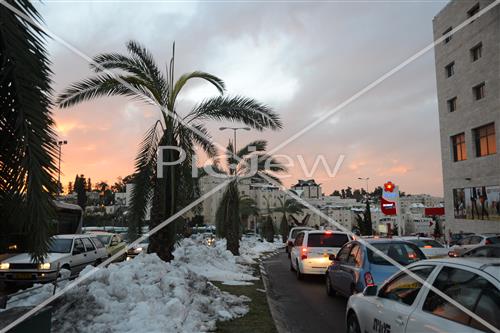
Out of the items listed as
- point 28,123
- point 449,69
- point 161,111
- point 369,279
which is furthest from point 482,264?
point 449,69

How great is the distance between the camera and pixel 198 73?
14281 millimetres

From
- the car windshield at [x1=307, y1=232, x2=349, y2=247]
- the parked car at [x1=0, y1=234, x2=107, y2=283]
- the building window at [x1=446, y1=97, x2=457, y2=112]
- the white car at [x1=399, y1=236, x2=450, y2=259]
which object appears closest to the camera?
the parked car at [x1=0, y1=234, x2=107, y2=283]

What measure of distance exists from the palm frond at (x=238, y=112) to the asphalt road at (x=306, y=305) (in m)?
5.56

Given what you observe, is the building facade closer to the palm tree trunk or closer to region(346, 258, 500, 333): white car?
the palm tree trunk

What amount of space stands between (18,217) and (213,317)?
16.2ft

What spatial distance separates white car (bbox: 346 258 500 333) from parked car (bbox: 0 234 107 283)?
839 centimetres

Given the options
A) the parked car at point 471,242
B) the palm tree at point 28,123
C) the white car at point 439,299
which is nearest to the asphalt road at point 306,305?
the white car at point 439,299

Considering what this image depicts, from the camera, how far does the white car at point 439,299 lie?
3.83 metres

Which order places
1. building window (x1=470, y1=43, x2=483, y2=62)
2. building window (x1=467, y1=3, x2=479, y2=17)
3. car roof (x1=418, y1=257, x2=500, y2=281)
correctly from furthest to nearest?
building window (x1=467, y1=3, x2=479, y2=17) → building window (x1=470, y1=43, x2=483, y2=62) → car roof (x1=418, y1=257, x2=500, y2=281)

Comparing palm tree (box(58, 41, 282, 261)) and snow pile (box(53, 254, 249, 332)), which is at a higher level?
palm tree (box(58, 41, 282, 261))

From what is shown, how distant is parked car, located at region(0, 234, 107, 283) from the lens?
42.8 feet

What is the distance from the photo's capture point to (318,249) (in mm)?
15461

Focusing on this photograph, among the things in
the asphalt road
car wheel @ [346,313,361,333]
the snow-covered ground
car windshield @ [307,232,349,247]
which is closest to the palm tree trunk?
the asphalt road

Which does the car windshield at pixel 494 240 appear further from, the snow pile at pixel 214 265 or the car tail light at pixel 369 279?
the car tail light at pixel 369 279
